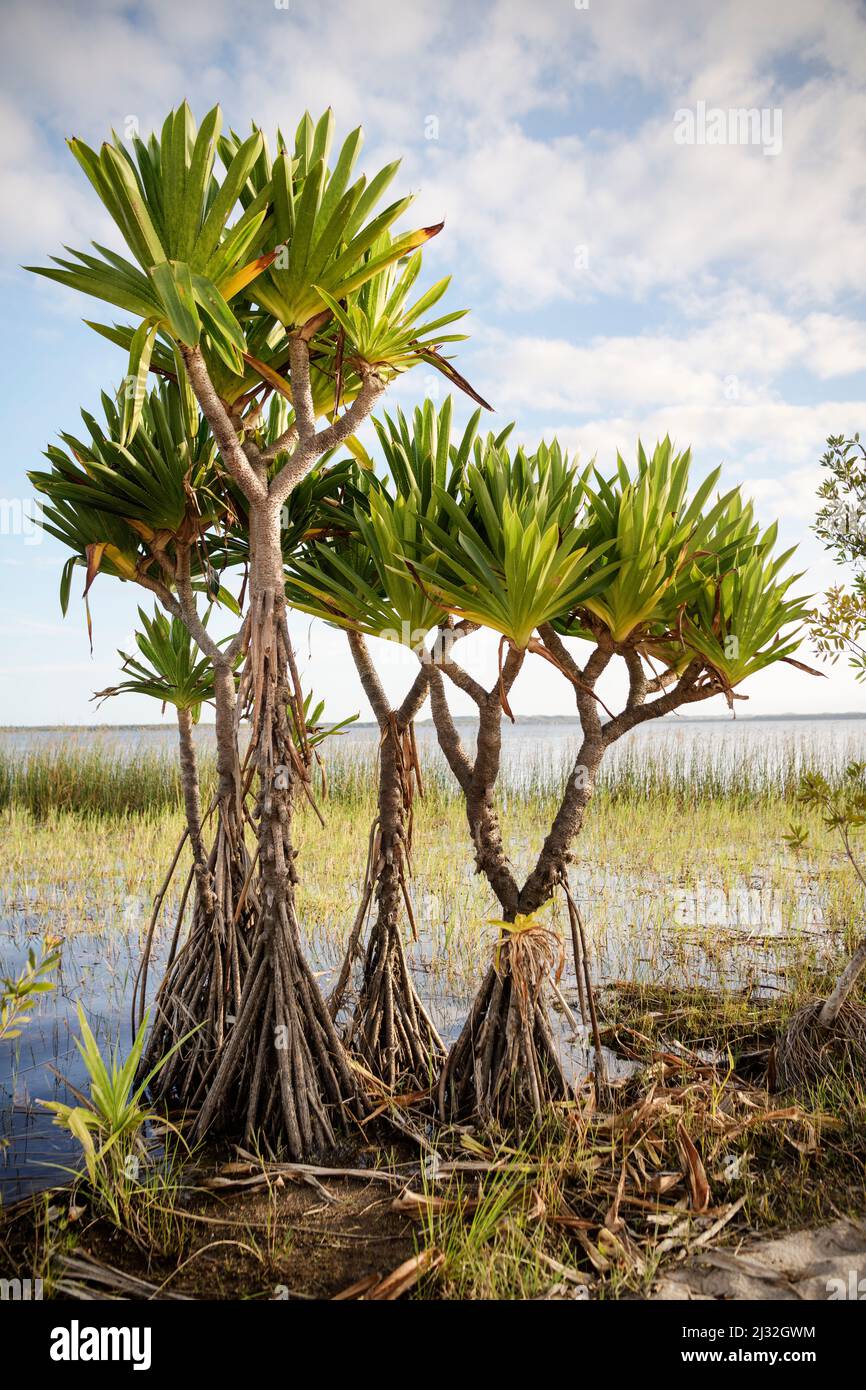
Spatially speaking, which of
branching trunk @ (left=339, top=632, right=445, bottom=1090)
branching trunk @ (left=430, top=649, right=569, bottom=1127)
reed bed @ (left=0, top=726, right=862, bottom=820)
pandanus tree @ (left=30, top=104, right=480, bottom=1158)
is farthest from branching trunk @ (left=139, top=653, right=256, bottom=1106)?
reed bed @ (left=0, top=726, right=862, bottom=820)

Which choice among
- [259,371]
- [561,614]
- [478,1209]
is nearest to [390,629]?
[561,614]

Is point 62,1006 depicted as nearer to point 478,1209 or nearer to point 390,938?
point 390,938

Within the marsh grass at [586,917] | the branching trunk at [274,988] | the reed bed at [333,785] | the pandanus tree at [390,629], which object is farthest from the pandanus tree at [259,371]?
the reed bed at [333,785]

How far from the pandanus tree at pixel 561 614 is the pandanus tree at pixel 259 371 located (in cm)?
49

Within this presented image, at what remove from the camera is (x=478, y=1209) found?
221 cm

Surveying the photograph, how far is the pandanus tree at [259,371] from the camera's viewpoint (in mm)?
2281

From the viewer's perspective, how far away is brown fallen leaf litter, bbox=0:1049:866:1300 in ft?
6.80

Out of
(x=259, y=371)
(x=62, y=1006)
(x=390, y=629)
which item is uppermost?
(x=259, y=371)

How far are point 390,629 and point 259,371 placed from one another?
36.7 inches

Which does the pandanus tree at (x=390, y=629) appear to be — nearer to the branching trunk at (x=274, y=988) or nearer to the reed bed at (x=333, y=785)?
the branching trunk at (x=274, y=988)
